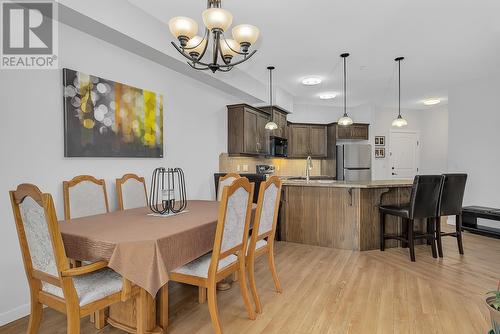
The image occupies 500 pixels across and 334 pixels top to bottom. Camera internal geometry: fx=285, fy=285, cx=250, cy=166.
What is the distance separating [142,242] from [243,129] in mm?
3432

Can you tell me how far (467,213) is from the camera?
4.80m

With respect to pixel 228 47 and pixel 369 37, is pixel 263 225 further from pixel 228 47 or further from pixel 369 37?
pixel 369 37

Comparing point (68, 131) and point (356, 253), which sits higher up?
point (68, 131)

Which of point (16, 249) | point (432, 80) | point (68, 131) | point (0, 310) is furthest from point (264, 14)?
point (432, 80)

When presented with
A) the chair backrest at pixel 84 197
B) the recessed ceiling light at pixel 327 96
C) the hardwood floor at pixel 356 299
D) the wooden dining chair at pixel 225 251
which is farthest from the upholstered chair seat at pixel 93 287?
the recessed ceiling light at pixel 327 96

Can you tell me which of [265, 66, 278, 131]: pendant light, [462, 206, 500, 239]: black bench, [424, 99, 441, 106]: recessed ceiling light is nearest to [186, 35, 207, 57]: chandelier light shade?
[265, 66, 278, 131]: pendant light

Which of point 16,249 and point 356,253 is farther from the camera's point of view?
point 356,253

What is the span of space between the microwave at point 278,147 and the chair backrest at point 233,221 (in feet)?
12.7

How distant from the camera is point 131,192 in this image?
2.96 meters

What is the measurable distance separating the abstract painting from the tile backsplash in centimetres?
161

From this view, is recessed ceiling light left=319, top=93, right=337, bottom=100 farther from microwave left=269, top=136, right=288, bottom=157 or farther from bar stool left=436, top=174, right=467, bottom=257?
bar stool left=436, top=174, right=467, bottom=257

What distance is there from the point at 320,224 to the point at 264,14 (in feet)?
9.16

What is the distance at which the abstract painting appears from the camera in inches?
98.2

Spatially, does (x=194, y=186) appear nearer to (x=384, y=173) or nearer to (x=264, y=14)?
(x=264, y=14)
